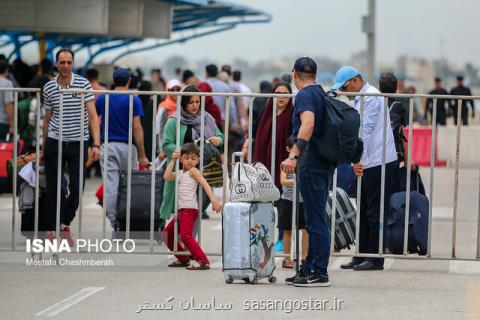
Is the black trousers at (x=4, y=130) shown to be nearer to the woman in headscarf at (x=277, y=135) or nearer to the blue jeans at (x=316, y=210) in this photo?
the woman in headscarf at (x=277, y=135)

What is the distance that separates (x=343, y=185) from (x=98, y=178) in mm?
12932

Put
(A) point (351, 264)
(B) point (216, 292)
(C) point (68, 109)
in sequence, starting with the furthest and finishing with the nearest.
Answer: (C) point (68, 109), (A) point (351, 264), (B) point (216, 292)

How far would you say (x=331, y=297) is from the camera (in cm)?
1062

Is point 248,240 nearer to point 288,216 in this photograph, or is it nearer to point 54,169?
point 288,216

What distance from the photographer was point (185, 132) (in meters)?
12.7

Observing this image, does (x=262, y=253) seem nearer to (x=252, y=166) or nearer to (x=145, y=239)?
(x=252, y=166)

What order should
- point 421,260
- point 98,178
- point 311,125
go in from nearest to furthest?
point 311,125, point 421,260, point 98,178

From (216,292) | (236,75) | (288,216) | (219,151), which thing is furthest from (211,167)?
(236,75)

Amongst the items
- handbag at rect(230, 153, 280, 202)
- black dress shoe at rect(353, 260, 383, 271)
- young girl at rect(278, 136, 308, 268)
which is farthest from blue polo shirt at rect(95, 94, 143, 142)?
handbag at rect(230, 153, 280, 202)

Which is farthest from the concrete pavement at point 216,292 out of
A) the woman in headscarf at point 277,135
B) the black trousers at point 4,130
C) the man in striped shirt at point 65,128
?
the black trousers at point 4,130

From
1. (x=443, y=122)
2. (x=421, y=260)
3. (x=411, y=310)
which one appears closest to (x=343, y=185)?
A: (x=421, y=260)

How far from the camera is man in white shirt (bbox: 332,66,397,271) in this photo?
12164 mm

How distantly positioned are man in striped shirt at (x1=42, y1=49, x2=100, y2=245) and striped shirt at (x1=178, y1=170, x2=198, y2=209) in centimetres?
84

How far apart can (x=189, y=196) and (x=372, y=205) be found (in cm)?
155
